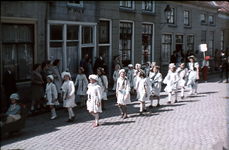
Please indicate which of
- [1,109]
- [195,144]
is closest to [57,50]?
[1,109]

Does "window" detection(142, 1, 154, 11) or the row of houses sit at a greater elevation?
"window" detection(142, 1, 154, 11)

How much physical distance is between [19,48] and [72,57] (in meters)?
3.35

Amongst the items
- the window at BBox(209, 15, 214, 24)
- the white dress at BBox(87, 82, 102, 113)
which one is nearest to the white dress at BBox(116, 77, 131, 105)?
the white dress at BBox(87, 82, 102, 113)

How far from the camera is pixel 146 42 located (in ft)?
66.9

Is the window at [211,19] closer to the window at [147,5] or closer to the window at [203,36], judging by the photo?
the window at [203,36]

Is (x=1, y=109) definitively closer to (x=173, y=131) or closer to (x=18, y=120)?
(x=18, y=120)

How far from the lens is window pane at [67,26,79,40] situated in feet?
47.1

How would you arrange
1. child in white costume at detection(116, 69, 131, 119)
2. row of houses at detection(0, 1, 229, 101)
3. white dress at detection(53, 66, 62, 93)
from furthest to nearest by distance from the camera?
white dress at detection(53, 66, 62, 93) < row of houses at detection(0, 1, 229, 101) < child in white costume at detection(116, 69, 131, 119)

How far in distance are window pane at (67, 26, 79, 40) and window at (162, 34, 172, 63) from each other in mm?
9325

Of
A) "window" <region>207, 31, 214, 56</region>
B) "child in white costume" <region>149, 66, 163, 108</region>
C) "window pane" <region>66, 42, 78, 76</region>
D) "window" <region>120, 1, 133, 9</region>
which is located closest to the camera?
"child in white costume" <region>149, 66, 163, 108</region>

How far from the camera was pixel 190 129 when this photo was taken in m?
8.84

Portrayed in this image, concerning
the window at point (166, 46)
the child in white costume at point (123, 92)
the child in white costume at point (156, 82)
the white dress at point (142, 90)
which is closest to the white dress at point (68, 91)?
the child in white costume at point (123, 92)

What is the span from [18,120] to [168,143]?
3.95 meters

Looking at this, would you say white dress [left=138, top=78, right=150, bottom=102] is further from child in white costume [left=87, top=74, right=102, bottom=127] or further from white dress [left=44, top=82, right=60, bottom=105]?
white dress [left=44, top=82, right=60, bottom=105]
